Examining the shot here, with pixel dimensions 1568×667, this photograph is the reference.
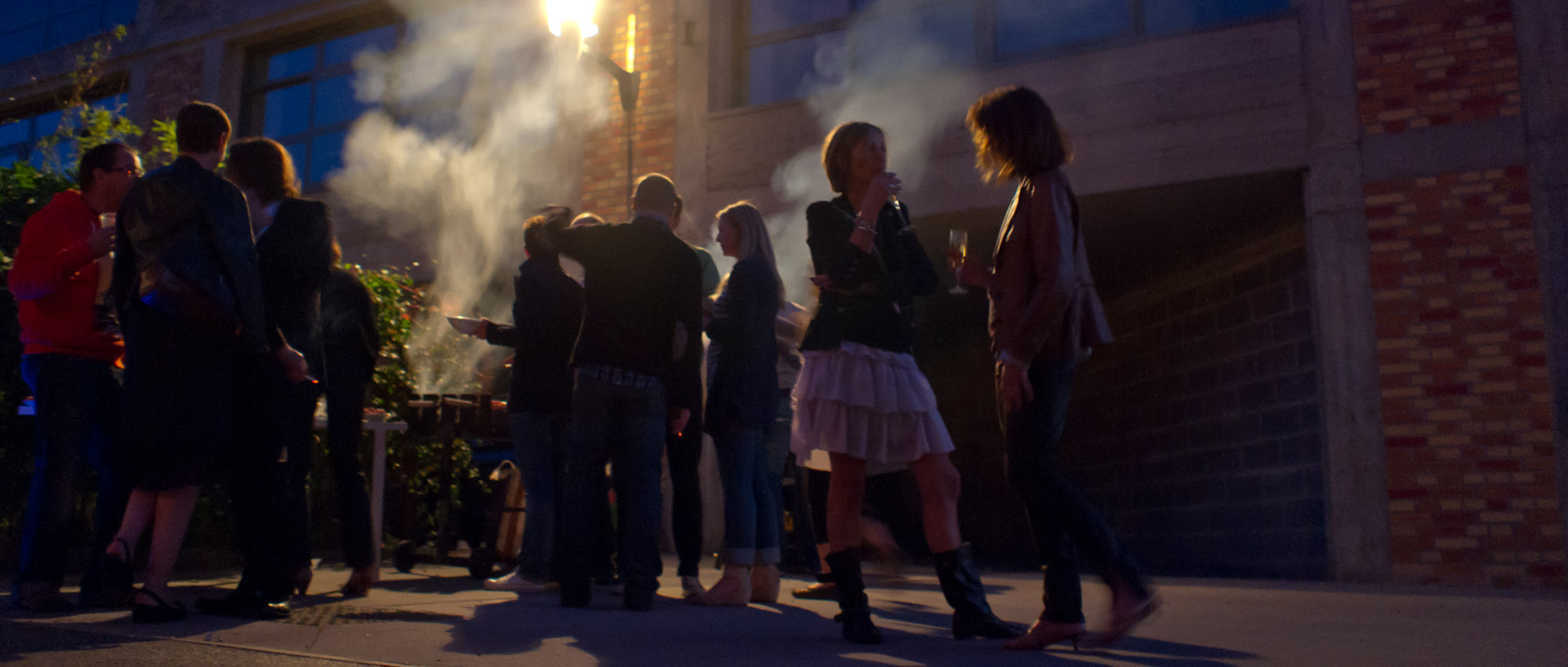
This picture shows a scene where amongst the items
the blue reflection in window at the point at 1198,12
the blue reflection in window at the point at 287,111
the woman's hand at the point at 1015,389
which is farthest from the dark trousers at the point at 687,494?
the blue reflection in window at the point at 287,111

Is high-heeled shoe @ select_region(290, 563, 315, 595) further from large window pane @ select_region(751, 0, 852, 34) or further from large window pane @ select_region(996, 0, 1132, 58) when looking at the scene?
large window pane @ select_region(751, 0, 852, 34)

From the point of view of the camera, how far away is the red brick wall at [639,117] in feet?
31.1

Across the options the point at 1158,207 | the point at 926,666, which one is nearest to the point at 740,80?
the point at 1158,207

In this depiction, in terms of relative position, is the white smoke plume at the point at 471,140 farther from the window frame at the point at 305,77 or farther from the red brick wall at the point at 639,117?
the window frame at the point at 305,77

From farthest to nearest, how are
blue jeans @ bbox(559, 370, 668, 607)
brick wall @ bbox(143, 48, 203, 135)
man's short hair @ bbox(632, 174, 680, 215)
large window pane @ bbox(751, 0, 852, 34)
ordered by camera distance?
brick wall @ bbox(143, 48, 203, 135) < large window pane @ bbox(751, 0, 852, 34) < man's short hair @ bbox(632, 174, 680, 215) < blue jeans @ bbox(559, 370, 668, 607)

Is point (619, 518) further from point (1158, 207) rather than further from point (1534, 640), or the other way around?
point (1158, 207)

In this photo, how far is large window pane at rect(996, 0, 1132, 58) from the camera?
26.6 ft

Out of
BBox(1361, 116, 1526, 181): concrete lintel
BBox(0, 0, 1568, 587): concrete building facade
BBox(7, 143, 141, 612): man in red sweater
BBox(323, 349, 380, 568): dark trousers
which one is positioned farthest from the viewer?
BBox(1361, 116, 1526, 181): concrete lintel

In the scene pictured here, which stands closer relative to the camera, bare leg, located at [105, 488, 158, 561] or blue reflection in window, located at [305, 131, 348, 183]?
bare leg, located at [105, 488, 158, 561]

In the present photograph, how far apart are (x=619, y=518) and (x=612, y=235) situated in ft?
3.33

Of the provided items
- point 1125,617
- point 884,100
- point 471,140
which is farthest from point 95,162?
point 471,140

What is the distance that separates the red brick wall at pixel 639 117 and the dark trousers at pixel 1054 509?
685cm

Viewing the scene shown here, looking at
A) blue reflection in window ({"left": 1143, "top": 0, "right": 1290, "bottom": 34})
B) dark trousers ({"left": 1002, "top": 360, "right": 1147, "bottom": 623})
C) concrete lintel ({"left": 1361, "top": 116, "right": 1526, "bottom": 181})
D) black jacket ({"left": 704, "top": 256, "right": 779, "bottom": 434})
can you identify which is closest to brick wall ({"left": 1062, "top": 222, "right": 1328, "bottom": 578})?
concrete lintel ({"left": 1361, "top": 116, "right": 1526, "bottom": 181})

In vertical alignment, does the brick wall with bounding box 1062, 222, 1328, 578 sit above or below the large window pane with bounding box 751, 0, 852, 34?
below
